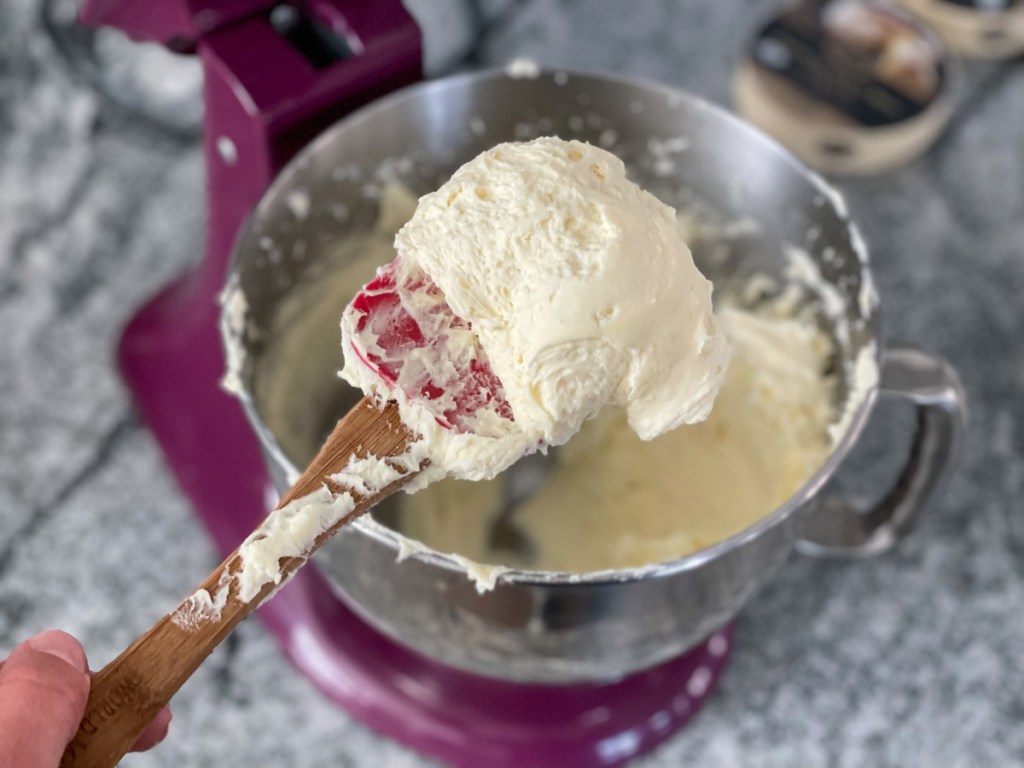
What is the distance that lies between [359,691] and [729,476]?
28 cm

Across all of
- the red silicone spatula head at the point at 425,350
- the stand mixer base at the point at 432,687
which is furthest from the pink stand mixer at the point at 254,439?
the red silicone spatula head at the point at 425,350

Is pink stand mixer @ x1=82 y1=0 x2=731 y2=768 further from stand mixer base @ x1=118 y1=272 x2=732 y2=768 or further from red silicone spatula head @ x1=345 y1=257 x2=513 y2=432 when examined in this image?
red silicone spatula head @ x1=345 y1=257 x2=513 y2=432

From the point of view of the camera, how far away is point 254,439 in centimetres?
76

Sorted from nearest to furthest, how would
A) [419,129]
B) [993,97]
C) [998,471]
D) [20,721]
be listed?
1. [20,721]
2. [419,129]
3. [998,471]
4. [993,97]

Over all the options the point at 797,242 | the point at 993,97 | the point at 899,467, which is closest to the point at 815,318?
the point at 797,242

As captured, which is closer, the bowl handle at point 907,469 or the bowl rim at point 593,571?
the bowl rim at point 593,571

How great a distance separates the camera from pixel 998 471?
0.83m

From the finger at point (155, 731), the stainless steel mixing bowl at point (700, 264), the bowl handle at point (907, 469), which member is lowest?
the bowl handle at point (907, 469)

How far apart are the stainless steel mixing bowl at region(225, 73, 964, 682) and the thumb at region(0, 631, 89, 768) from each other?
14 centimetres

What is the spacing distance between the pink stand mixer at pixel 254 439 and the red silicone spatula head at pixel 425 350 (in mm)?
190

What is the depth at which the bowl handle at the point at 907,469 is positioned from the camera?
61 centimetres

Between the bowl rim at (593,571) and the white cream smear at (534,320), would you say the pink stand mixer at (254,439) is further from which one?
the white cream smear at (534,320)

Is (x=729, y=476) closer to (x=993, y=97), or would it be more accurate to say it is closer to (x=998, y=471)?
(x=998, y=471)

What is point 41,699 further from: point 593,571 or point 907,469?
point 907,469
